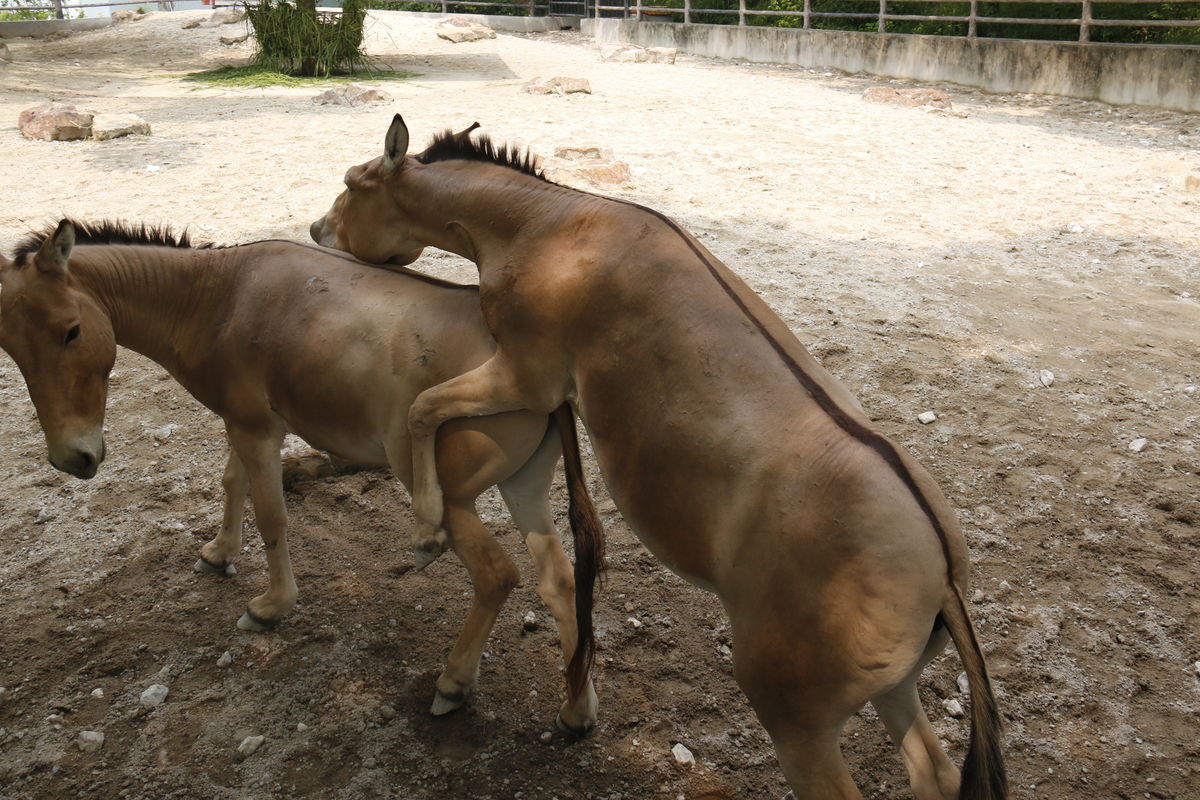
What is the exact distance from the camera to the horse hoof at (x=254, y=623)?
3.92 metres

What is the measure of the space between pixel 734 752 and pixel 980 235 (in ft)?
20.3

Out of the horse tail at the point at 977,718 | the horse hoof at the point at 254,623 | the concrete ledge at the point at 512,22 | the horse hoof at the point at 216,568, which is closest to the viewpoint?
the horse tail at the point at 977,718

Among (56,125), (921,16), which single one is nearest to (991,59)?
(921,16)

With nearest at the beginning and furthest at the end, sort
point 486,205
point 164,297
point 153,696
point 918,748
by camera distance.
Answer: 1. point 918,748
2. point 486,205
3. point 153,696
4. point 164,297

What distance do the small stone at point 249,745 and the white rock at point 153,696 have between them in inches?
16.2

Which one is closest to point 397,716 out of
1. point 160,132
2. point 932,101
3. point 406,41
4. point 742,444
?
point 742,444

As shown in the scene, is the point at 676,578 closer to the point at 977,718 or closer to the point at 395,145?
the point at 977,718

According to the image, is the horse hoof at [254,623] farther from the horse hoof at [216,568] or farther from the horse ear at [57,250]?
the horse ear at [57,250]

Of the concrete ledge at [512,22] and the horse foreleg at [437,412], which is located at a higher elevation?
the concrete ledge at [512,22]

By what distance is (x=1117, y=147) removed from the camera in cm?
1136

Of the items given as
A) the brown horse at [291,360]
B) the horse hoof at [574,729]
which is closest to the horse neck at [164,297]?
the brown horse at [291,360]

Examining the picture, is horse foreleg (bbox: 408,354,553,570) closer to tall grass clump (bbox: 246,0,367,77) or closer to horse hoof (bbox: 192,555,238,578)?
horse hoof (bbox: 192,555,238,578)

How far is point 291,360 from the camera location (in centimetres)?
350

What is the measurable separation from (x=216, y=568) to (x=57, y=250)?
5.17ft
